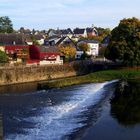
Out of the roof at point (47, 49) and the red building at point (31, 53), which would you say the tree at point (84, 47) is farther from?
the red building at point (31, 53)

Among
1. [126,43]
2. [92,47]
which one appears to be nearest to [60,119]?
[126,43]

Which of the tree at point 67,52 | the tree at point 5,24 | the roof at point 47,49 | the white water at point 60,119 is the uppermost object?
the tree at point 5,24

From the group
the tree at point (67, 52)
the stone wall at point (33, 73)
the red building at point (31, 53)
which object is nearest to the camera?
the stone wall at point (33, 73)

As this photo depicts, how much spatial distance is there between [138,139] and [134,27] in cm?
5531

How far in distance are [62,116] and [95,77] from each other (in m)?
32.8

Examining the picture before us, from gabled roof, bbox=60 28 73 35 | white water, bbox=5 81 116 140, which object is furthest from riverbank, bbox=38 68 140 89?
gabled roof, bbox=60 28 73 35

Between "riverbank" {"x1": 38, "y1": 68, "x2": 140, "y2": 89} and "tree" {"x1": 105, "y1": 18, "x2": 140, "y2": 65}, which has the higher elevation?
"tree" {"x1": 105, "y1": 18, "x2": 140, "y2": 65}

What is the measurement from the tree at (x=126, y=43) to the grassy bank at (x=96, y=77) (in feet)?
10.1

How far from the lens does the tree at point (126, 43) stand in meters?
82.4

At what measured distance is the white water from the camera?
3413 cm

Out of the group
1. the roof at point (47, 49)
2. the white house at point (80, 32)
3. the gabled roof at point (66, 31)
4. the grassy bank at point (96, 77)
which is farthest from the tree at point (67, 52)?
the gabled roof at point (66, 31)

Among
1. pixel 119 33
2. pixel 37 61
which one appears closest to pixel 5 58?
pixel 37 61

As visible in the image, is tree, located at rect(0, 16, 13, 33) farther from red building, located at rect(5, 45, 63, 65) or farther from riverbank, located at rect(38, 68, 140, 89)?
riverbank, located at rect(38, 68, 140, 89)

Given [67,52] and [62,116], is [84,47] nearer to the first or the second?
[67,52]
